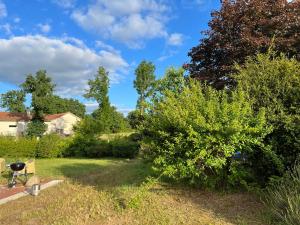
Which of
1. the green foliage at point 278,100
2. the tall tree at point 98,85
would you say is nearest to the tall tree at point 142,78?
the tall tree at point 98,85

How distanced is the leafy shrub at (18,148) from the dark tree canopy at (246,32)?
1405 centimetres

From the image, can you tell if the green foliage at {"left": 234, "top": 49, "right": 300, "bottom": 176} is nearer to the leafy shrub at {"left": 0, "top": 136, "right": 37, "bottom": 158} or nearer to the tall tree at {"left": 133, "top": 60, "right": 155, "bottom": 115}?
→ the leafy shrub at {"left": 0, "top": 136, "right": 37, "bottom": 158}

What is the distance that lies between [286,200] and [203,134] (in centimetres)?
191

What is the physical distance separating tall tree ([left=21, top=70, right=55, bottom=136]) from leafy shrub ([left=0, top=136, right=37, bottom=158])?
2081cm

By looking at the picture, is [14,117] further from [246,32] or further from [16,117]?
[246,32]

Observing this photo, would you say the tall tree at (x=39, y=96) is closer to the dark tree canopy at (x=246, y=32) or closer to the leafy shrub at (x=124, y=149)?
the leafy shrub at (x=124, y=149)

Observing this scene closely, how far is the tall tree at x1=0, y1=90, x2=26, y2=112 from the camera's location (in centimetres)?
6600

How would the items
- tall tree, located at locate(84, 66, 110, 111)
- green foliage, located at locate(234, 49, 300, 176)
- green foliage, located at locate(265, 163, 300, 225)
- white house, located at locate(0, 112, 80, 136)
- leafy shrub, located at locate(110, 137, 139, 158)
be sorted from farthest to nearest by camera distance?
white house, located at locate(0, 112, 80, 136), tall tree, located at locate(84, 66, 110, 111), leafy shrub, located at locate(110, 137, 139, 158), green foliage, located at locate(234, 49, 300, 176), green foliage, located at locate(265, 163, 300, 225)

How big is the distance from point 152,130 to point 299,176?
302 centimetres

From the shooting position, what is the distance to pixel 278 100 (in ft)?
22.2

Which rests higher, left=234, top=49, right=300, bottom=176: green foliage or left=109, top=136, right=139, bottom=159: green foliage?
left=234, top=49, right=300, bottom=176: green foliage

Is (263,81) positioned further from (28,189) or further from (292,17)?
(28,189)

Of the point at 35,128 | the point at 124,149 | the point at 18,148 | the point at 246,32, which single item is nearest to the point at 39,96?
the point at 35,128

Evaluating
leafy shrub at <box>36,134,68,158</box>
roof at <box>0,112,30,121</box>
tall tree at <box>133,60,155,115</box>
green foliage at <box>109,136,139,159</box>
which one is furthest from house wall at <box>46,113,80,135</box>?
green foliage at <box>109,136,139,159</box>
